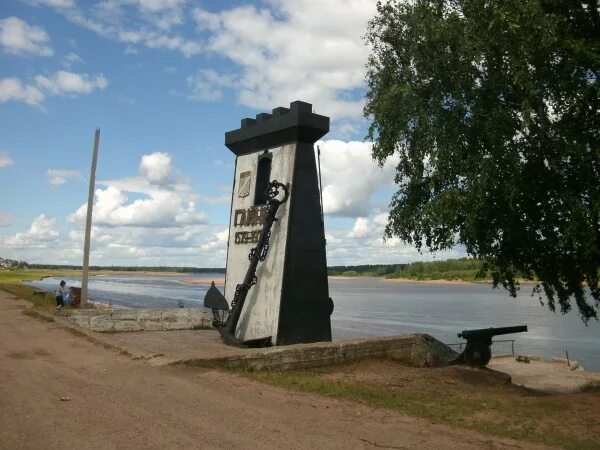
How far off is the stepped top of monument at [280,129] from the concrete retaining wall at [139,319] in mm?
5478

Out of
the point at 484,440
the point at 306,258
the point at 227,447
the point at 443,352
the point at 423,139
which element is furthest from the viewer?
the point at 443,352

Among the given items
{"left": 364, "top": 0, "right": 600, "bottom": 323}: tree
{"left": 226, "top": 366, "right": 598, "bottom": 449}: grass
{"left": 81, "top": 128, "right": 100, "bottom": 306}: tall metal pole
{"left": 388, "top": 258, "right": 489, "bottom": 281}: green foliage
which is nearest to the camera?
{"left": 226, "top": 366, "right": 598, "bottom": 449}: grass

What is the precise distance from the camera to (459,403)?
8664mm

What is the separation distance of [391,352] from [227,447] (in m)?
7.86

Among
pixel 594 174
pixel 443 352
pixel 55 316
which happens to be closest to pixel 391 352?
pixel 443 352

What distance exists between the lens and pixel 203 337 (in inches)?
582

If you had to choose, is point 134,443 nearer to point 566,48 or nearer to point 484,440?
point 484,440

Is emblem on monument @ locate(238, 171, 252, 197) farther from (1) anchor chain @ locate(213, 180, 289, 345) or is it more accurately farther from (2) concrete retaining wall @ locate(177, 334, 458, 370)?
(2) concrete retaining wall @ locate(177, 334, 458, 370)

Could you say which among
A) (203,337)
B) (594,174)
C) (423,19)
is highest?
(423,19)

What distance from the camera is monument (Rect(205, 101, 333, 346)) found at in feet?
43.0

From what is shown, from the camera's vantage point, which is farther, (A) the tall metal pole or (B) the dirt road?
(A) the tall metal pole

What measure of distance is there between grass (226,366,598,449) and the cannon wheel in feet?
A: 13.5

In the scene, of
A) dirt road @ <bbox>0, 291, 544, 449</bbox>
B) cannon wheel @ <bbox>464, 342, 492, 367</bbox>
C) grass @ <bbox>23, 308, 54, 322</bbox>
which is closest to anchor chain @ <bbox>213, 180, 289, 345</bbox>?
dirt road @ <bbox>0, 291, 544, 449</bbox>

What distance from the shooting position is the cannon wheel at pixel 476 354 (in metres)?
14.9
